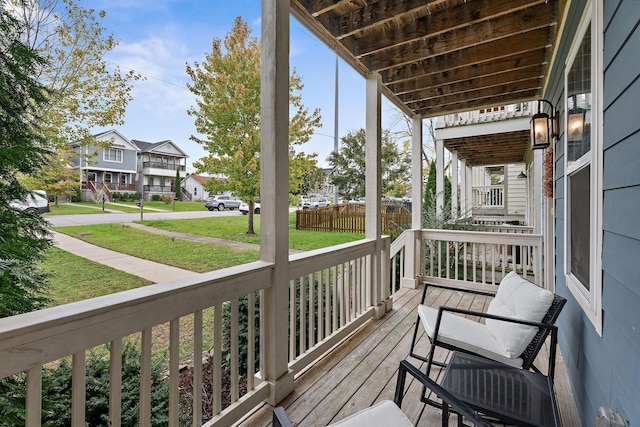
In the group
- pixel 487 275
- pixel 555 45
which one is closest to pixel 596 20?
pixel 555 45

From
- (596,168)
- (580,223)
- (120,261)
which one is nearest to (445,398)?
(596,168)

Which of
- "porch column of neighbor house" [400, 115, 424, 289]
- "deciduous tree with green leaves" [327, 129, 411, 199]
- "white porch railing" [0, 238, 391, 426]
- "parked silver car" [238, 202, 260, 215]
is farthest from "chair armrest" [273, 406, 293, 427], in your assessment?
"deciduous tree with green leaves" [327, 129, 411, 199]

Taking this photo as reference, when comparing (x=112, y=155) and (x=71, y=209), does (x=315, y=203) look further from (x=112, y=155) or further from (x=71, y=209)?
(x=71, y=209)

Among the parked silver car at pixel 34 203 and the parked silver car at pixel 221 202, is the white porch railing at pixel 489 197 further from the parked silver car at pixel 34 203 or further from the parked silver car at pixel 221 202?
the parked silver car at pixel 34 203

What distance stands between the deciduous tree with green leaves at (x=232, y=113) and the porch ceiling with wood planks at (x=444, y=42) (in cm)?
102

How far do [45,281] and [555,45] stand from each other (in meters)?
4.14

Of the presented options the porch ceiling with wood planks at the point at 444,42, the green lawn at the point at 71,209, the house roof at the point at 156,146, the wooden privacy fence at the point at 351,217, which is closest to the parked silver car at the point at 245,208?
the house roof at the point at 156,146

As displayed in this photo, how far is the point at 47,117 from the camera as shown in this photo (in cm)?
156

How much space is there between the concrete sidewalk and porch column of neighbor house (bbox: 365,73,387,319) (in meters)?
1.90

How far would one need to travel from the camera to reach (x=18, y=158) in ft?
4.26

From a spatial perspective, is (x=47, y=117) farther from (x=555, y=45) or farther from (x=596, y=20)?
(x=555, y=45)

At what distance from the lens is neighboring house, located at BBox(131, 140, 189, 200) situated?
204 cm

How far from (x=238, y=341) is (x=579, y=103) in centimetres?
259

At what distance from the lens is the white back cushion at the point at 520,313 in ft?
6.13
